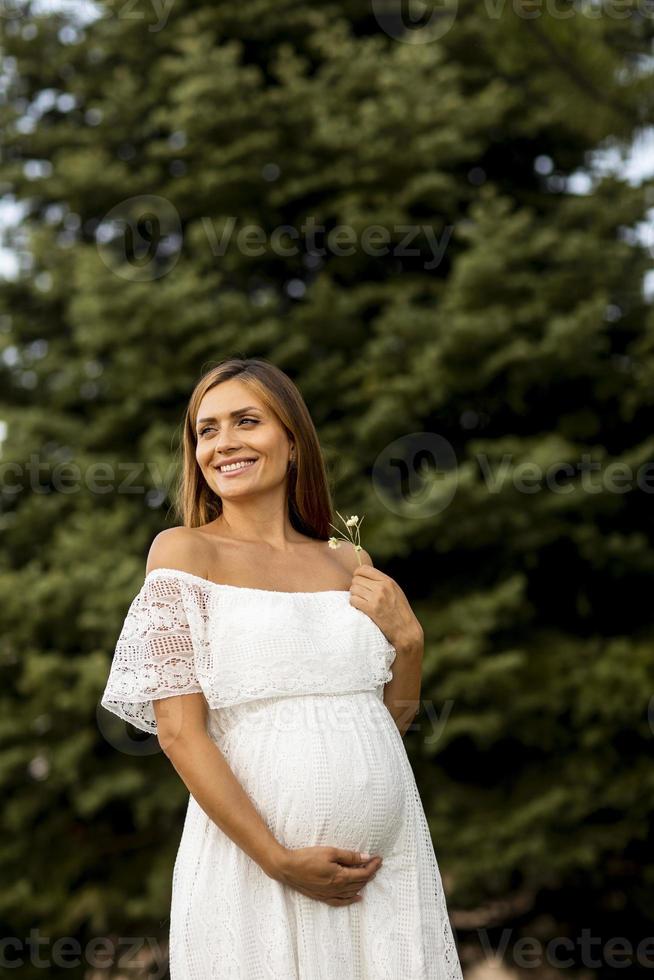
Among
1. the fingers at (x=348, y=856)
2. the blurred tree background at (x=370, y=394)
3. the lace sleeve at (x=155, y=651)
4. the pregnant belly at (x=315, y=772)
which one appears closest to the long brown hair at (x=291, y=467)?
the lace sleeve at (x=155, y=651)

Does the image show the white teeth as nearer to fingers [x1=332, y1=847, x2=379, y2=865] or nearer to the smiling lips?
the smiling lips

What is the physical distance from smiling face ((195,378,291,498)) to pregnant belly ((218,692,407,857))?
44 cm

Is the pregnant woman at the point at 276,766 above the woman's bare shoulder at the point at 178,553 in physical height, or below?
below

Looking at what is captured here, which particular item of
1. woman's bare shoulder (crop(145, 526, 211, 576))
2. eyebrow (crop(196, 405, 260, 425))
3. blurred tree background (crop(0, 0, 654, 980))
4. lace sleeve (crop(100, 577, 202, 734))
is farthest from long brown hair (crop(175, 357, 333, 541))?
blurred tree background (crop(0, 0, 654, 980))

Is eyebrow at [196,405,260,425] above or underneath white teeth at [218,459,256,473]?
above

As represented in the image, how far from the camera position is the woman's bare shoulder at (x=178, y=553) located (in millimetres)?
2168

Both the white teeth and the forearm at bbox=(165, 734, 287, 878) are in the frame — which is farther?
the white teeth

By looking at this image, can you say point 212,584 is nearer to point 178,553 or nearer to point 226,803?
point 178,553

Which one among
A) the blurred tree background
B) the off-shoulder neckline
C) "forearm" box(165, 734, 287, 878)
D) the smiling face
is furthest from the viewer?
the blurred tree background

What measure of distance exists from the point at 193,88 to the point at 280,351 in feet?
5.14

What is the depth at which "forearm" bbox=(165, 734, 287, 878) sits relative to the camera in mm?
2012

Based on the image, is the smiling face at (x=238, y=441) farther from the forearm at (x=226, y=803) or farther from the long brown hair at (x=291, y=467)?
the forearm at (x=226, y=803)

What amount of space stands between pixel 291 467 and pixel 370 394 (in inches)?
169

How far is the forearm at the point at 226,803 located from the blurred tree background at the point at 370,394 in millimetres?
4072
